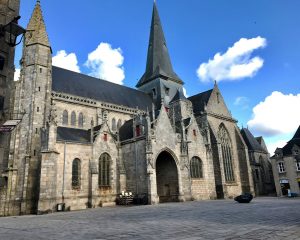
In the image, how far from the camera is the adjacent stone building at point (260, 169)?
148 feet

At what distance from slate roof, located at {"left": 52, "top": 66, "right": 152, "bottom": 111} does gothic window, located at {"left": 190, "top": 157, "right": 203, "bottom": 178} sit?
10.3m

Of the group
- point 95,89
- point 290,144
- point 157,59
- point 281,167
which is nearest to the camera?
point 95,89

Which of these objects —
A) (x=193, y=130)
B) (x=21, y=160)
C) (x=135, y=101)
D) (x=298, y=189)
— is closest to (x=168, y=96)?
(x=135, y=101)

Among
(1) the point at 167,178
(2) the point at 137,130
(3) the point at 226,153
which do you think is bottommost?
(1) the point at 167,178

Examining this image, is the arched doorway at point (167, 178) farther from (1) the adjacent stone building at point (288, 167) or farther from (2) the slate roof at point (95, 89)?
(1) the adjacent stone building at point (288, 167)

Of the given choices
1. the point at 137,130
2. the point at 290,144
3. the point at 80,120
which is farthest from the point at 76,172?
the point at 290,144

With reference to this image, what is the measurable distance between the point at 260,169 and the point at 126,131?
2830cm

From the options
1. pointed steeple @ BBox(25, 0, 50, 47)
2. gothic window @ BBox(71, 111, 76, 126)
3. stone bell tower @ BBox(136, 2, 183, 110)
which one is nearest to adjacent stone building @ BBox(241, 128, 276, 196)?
stone bell tower @ BBox(136, 2, 183, 110)

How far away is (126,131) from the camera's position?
29.4m

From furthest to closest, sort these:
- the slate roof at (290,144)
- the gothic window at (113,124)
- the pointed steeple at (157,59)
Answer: the pointed steeple at (157,59) < the slate roof at (290,144) < the gothic window at (113,124)

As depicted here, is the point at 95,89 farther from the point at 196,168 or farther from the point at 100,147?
the point at 196,168

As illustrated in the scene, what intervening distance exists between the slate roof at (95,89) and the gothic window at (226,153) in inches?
434

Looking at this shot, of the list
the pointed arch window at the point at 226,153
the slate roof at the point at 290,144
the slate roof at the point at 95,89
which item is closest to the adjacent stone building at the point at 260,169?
the slate roof at the point at 290,144

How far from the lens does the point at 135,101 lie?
124 feet
